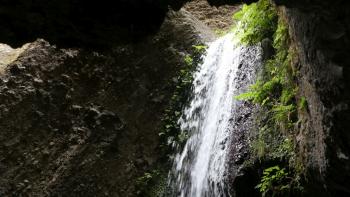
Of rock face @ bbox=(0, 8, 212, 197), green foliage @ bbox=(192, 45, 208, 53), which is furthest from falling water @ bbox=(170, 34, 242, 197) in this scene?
rock face @ bbox=(0, 8, 212, 197)

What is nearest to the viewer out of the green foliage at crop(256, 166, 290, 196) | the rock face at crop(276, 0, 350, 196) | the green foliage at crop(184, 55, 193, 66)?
the rock face at crop(276, 0, 350, 196)

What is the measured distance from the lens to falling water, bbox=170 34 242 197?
5746 millimetres

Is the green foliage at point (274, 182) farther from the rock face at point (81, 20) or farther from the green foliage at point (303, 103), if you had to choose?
the rock face at point (81, 20)

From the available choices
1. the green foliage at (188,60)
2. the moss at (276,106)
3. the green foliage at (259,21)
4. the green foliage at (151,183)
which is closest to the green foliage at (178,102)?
the green foliage at (188,60)

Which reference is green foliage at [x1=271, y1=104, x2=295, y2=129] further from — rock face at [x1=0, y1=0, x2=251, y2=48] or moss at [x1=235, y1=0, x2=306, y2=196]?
rock face at [x1=0, y1=0, x2=251, y2=48]

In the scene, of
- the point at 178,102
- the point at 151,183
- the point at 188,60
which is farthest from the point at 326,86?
the point at 188,60

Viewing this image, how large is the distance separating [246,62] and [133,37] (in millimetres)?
2872

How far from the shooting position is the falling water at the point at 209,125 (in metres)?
5.75

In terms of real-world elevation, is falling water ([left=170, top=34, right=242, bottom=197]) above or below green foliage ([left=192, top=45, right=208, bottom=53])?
below

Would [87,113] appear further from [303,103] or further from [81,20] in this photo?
[303,103]

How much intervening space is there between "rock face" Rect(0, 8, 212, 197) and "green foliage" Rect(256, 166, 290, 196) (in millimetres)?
4149

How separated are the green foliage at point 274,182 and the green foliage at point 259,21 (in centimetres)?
195

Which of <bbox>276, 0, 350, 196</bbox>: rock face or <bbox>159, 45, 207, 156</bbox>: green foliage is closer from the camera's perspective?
<bbox>276, 0, 350, 196</bbox>: rock face

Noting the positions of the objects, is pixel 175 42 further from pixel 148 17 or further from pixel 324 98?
pixel 324 98
